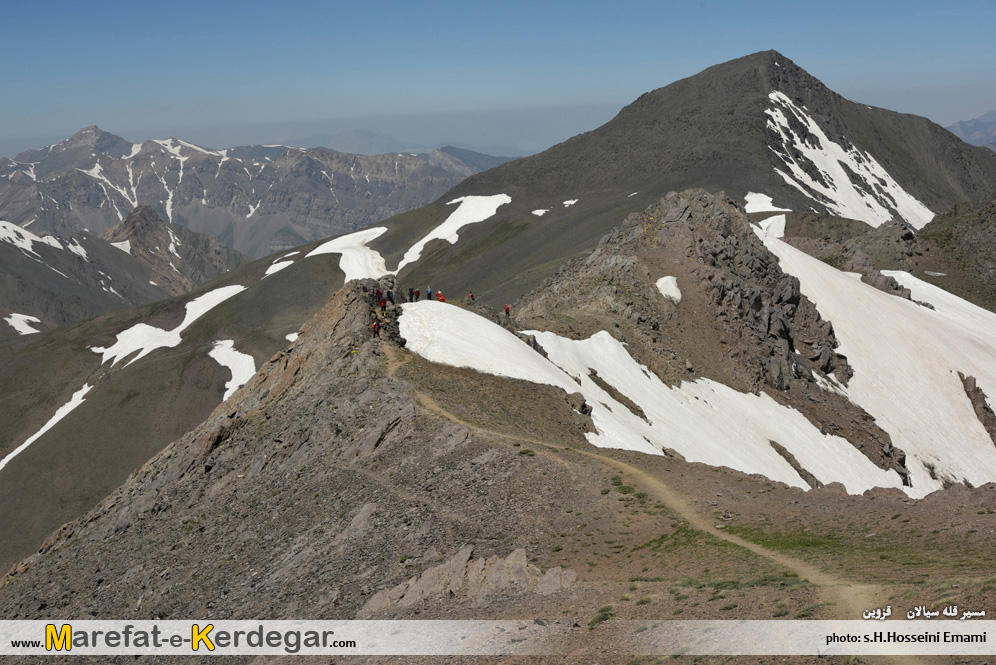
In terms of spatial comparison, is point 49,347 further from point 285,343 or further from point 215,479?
point 215,479

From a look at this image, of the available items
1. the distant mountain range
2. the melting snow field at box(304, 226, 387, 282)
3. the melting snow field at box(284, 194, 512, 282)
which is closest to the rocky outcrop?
the distant mountain range

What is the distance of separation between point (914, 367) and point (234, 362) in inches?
3331

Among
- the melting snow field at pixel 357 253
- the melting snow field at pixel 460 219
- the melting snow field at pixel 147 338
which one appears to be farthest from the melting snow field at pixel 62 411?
the melting snow field at pixel 460 219

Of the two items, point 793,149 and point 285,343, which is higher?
point 793,149

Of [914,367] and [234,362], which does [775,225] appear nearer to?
[914,367]

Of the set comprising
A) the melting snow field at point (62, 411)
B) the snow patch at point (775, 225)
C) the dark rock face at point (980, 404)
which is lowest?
the melting snow field at point (62, 411)

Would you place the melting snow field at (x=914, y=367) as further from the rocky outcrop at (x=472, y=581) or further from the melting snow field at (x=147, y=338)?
the melting snow field at (x=147, y=338)

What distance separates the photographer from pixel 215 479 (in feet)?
102

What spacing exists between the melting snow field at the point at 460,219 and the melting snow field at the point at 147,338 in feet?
133

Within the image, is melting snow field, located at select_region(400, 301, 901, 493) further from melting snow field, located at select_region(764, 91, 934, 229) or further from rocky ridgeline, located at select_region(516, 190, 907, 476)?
melting snow field, located at select_region(764, 91, 934, 229)

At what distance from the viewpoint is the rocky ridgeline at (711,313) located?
51.6 metres

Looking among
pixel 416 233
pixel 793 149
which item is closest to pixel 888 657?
pixel 416 233

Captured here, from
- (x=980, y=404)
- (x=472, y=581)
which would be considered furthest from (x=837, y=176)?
(x=472, y=581)

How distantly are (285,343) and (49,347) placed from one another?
53.0 m
